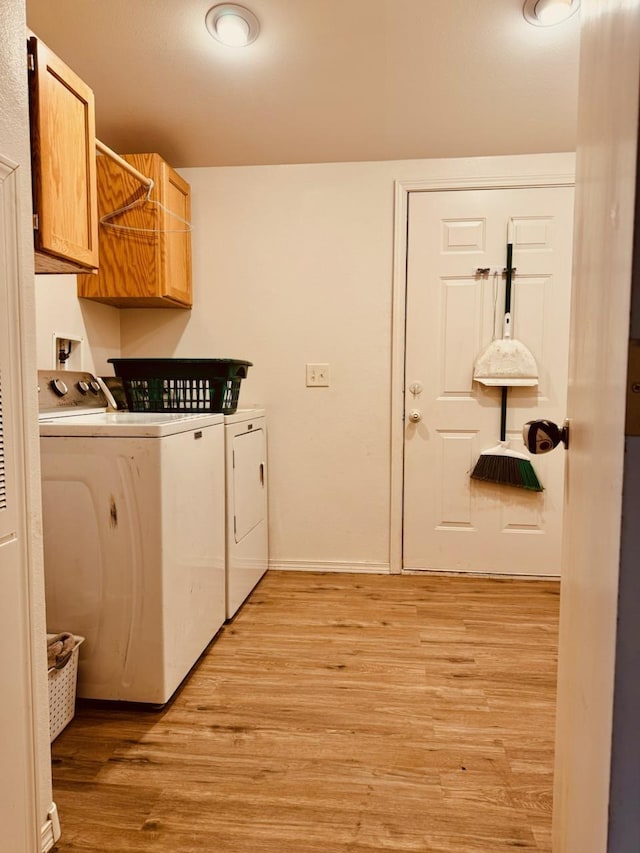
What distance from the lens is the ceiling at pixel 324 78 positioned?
5.77ft

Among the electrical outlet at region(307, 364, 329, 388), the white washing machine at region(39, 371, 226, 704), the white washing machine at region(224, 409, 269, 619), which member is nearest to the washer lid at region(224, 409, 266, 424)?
the white washing machine at region(224, 409, 269, 619)

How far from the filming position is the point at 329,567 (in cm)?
287

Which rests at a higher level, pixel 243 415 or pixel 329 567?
pixel 243 415

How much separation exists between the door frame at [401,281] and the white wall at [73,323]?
147 cm

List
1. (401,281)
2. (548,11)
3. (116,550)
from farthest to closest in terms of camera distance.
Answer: (401,281), (548,11), (116,550)

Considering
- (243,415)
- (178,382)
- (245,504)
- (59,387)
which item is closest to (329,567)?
(245,504)

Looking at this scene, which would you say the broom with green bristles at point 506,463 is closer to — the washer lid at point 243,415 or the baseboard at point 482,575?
the baseboard at point 482,575

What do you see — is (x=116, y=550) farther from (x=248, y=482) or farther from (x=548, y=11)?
(x=548, y=11)

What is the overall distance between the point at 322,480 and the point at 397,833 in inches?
70.5

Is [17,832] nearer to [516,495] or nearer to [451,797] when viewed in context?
[451,797]

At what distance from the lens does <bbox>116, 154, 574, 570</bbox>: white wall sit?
2744mm

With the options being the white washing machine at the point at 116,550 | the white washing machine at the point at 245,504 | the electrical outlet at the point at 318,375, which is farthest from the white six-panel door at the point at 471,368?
the white washing machine at the point at 116,550

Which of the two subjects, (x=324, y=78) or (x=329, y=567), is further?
(x=329, y=567)

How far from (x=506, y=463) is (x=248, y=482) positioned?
1.30 metres
